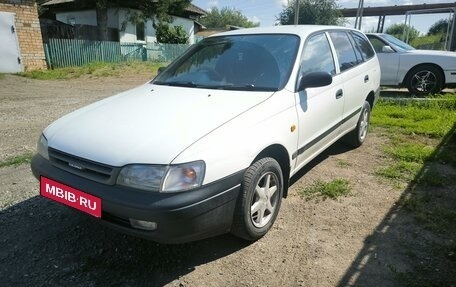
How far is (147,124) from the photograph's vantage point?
2.68 metres

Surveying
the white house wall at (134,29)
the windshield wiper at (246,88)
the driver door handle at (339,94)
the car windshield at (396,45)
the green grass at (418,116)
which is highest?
the white house wall at (134,29)

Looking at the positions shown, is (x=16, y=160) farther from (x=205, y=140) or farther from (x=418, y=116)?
(x=418, y=116)

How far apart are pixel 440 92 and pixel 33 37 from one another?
583 inches

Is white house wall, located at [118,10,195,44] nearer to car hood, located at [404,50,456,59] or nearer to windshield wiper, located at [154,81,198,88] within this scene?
car hood, located at [404,50,456,59]

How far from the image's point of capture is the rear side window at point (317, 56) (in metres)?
3.61

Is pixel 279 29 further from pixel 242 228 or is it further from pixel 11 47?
pixel 11 47

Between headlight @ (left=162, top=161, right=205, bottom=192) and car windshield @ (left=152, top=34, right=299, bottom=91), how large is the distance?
1.17 m

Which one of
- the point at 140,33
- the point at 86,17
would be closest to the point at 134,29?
the point at 140,33

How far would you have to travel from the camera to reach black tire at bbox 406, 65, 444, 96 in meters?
8.84

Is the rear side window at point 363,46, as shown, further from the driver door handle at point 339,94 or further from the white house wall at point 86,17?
the white house wall at point 86,17

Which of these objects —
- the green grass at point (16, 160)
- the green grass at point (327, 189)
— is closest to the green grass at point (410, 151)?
the green grass at point (327, 189)

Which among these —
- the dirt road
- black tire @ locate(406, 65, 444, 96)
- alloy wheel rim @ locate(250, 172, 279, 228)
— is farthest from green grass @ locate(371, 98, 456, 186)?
alloy wheel rim @ locate(250, 172, 279, 228)

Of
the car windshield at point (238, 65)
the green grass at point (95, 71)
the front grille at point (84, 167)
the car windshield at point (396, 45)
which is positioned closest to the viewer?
the front grille at point (84, 167)

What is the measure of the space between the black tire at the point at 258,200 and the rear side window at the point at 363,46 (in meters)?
2.98
